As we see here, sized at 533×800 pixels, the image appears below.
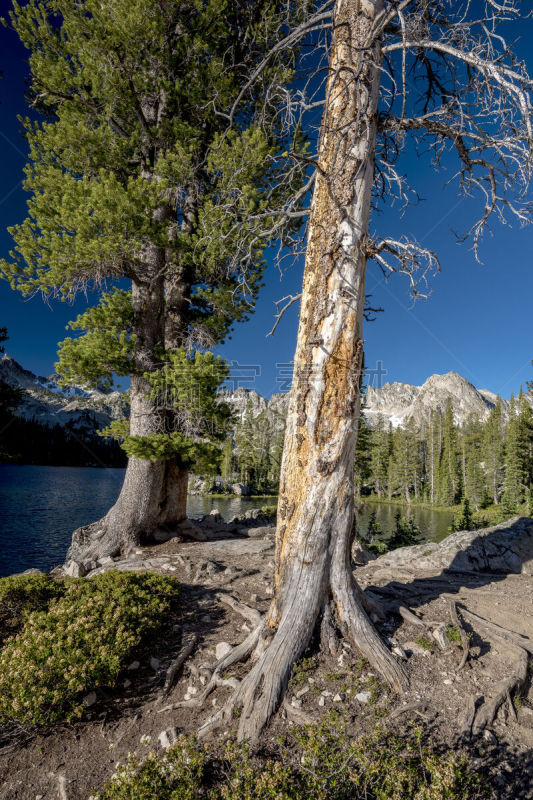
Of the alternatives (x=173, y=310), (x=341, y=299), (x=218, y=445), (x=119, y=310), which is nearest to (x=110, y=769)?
(x=341, y=299)

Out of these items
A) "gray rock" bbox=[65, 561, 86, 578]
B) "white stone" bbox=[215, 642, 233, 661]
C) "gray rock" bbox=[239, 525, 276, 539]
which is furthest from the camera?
"gray rock" bbox=[239, 525, 276, 539]

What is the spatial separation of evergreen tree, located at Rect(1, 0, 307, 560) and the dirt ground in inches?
171

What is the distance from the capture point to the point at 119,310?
8688 millimetres

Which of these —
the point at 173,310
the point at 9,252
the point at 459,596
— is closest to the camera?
the point at 459,596

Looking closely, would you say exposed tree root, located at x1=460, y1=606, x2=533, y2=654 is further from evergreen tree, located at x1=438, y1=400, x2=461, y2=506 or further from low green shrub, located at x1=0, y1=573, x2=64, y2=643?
evergreen tree, located at x1=438, y1=400, x2=461, y2=506

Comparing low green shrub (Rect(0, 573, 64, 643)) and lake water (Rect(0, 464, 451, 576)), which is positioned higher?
low green shrub (Rect(0, 573, 64, 643))

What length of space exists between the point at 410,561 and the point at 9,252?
34.3 feet

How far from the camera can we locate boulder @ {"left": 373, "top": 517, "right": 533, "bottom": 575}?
8023 mm

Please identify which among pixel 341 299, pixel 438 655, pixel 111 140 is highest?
pixel 111 140

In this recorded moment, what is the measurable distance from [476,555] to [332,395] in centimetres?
685

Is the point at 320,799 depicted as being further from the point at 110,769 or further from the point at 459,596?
the point at 459,596

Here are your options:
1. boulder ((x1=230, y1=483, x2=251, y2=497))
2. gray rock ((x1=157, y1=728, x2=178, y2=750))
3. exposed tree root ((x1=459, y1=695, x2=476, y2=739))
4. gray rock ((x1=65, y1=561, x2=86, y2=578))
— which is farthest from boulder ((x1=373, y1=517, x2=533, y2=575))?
boulder ((x1=230, y1=483, x2=251, y2=497))

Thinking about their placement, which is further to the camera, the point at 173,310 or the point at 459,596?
the point at 173,310

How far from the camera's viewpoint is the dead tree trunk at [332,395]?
12.6 ft
